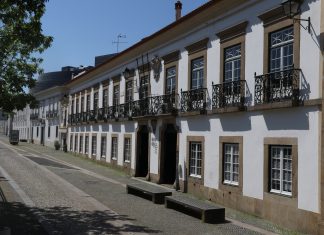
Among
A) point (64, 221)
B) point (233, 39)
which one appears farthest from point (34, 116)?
point (64, 221)

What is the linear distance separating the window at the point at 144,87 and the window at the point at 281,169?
10249 millimetres

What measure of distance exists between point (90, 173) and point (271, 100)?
13.7 metres

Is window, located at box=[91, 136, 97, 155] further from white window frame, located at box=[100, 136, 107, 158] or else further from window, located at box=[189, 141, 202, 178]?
window, located at box=[189, 141, 202, 178]

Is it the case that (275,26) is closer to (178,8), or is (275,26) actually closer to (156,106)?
(156,106)

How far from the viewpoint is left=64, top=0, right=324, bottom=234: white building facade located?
11242mm

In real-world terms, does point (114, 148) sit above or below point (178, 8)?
below

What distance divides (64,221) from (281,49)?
280 inches

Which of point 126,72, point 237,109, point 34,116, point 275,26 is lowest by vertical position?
point 237,109

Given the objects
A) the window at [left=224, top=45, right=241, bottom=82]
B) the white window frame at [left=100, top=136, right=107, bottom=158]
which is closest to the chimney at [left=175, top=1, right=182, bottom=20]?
the window at [left=224, top=45, right=241, bottom=82]

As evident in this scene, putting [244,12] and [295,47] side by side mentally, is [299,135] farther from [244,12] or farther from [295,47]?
[244,12]

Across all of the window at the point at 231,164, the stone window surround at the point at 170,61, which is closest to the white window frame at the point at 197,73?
the stone window surround at the point at 170,61

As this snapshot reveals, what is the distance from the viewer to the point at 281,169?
12.1 meters

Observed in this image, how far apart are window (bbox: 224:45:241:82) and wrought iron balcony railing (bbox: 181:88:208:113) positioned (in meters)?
1.37

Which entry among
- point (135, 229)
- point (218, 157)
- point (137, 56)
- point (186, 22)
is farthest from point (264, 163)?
point (137, 56)
